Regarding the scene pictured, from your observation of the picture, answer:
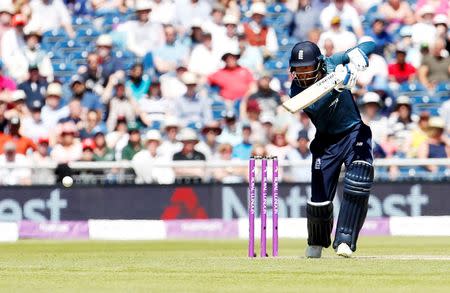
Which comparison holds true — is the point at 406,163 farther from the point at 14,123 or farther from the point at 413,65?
the point at 14,123

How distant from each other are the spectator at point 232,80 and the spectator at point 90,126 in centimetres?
173

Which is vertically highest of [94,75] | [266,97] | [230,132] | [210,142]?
[94,75]

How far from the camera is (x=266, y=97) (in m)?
18.3

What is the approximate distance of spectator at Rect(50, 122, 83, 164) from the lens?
17656mm

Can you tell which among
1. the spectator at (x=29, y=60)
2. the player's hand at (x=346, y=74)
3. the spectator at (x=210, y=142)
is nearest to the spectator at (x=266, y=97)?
the spectator at (x=210, y=142)

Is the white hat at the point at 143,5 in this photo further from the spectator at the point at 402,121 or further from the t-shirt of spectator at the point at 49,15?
the spectator at the point at 402,121

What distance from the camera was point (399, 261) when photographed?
10297 millimetres

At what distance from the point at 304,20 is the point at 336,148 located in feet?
31.0

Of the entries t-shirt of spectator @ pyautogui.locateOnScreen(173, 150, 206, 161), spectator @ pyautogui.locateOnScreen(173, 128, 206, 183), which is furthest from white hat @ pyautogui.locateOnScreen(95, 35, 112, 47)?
t-shirt of spectator @ pyautogui.locateOnScreen(173, 150, 206, 161)

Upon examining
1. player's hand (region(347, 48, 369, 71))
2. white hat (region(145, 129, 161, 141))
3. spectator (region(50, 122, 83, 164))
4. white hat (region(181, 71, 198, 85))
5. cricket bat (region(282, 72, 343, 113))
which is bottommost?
spectator (region(50, 122, 83, 164))

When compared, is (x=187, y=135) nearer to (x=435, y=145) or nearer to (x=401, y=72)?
(x=435, y=145)

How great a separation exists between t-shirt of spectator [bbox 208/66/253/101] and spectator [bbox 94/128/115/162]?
204 cm

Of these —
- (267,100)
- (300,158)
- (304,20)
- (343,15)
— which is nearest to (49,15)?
(304,20)

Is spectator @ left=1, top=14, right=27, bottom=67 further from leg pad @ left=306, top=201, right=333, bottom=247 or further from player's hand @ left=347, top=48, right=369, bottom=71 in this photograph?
player's hand @ left=347, top=48, right=369, bottom=71
